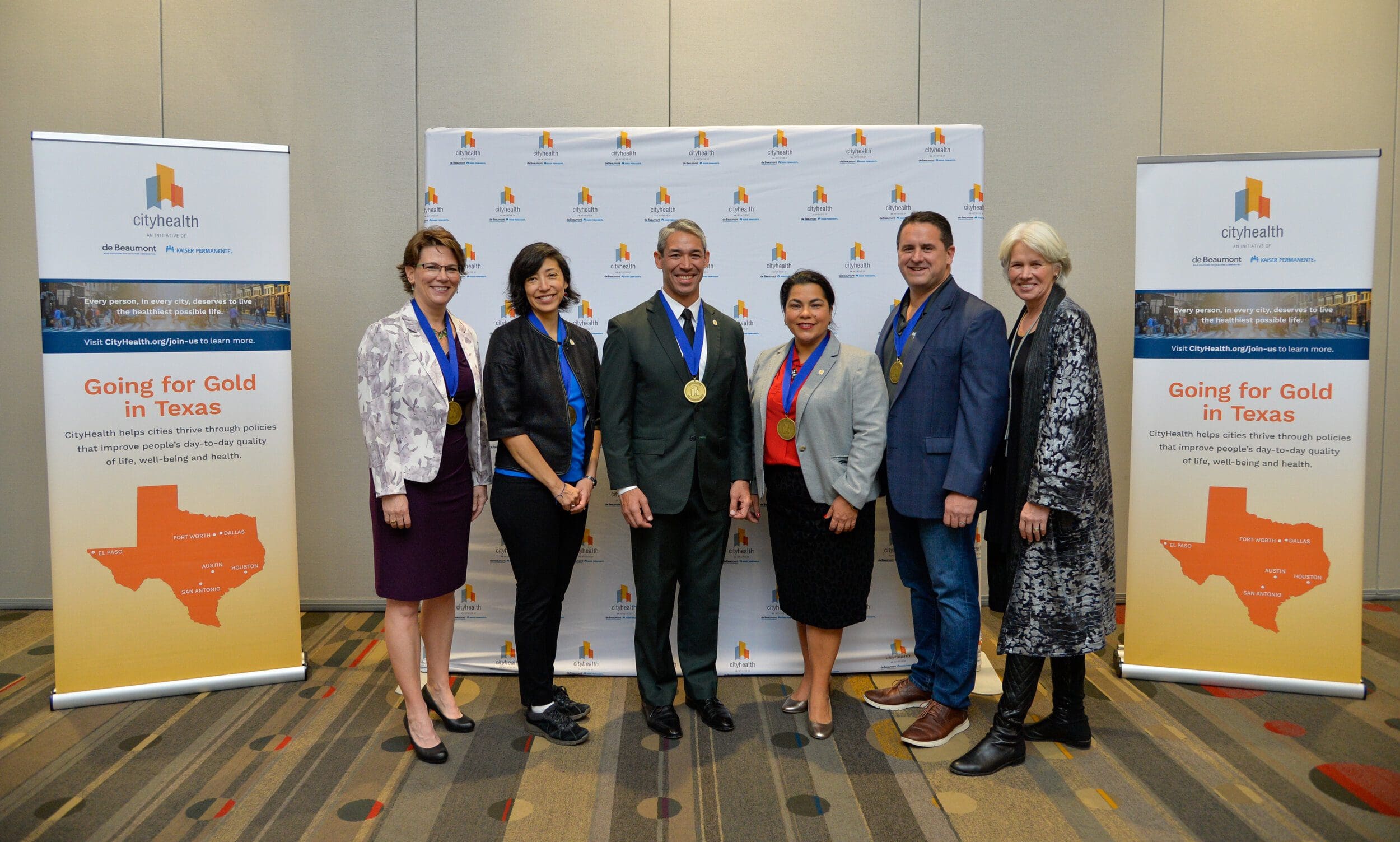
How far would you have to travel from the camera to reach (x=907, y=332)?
2678 millimetres

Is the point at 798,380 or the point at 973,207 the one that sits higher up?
the point at 973,207

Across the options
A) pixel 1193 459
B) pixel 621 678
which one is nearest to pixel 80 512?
pixel 621 678

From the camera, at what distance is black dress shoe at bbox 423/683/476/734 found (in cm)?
274

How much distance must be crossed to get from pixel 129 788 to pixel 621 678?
66.4 inches

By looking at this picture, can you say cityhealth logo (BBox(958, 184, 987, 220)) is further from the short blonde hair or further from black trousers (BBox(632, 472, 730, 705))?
black trousers (BBox(632, 472, 730, 705))

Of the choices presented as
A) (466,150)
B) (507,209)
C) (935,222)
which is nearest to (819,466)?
(935,222)

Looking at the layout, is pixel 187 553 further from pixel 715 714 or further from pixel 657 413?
pixel 715 714

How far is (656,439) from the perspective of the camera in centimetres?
261

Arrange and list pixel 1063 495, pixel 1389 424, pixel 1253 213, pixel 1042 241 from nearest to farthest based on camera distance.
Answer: pixel 1063 495, pixel 1042 241, pixel 1253 213, pixel 1389 424

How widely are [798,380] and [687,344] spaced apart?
0.40 meters

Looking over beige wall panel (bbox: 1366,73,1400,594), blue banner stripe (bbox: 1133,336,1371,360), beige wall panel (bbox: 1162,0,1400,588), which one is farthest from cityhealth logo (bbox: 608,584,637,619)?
beige wall panel (bbox: 1366,73,1400,594)

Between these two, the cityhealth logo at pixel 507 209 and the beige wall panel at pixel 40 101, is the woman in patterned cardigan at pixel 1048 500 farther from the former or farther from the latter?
the beige wall panel at pixel 40 101

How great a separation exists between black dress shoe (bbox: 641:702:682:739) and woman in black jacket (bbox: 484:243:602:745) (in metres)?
0.24

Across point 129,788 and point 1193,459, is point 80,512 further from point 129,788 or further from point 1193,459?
point 1193,459
